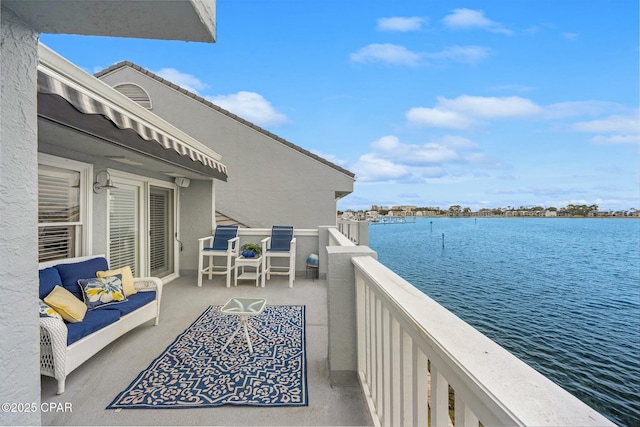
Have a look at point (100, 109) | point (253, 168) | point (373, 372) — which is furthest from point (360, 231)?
point (100, 109)

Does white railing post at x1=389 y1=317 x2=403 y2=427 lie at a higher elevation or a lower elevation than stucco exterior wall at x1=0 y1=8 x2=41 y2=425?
lower

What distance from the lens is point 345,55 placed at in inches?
505

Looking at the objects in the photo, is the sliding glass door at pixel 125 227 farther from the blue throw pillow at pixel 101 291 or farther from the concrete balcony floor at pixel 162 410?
the concrete balcony floor at pixel 162 410

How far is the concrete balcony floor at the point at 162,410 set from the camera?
219 cm

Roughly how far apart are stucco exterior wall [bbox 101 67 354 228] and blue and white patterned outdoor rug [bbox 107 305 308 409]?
18.9ft

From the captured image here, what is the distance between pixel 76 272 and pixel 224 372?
7.38ft

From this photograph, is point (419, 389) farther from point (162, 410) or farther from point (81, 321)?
point (81, 321)

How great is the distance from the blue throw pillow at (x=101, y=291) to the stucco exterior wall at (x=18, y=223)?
2796 millimetres

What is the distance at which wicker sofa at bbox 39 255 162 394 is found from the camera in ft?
8.17

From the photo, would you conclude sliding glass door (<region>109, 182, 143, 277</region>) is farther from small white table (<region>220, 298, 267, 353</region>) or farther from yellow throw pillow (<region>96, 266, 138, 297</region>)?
small white table (<region>220, 298, 267, 353</region>)

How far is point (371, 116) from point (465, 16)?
887cm

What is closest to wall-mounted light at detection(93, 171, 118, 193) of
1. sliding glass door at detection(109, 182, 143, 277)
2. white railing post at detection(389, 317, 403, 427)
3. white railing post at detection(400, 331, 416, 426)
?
sliding glass door at detection(109, 182, 143, 277)

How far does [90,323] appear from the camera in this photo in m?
2.92

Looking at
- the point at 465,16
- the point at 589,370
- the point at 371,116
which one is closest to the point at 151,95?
the point at 465,16
